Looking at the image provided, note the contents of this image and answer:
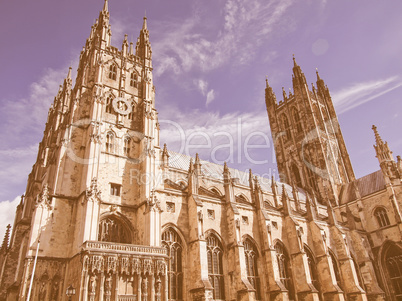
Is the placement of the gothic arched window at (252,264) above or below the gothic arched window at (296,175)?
below

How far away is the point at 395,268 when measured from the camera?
122 ft

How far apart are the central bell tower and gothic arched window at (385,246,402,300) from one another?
34.0 ft

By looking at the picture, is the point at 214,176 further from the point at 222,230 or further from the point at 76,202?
the point at 76,202

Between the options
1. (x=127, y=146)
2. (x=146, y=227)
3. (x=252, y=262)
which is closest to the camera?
(x=146, y=227)


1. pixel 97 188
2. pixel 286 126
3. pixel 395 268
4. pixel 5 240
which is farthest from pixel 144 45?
pixel 395 268

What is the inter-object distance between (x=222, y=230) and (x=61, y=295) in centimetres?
1301

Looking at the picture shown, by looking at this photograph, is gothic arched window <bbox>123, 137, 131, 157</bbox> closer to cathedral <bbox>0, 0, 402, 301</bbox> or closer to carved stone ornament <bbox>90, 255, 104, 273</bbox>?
cathedral <bbox>0, 0, 402, 301</bbox>

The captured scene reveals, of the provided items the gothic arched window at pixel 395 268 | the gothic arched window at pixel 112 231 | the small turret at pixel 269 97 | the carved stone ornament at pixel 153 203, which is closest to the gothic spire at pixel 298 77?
the small turret at pixel 269 97

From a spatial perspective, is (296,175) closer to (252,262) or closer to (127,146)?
(252,262)

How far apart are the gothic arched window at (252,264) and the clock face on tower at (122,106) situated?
1603cm

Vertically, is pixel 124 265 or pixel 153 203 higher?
pixel 153 203

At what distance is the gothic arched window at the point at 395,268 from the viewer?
3597cm

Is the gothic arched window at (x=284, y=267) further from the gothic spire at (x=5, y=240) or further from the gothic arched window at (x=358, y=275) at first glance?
the gothic spire at (x=5, y=240)

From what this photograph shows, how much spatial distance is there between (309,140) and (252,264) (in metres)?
31.1
